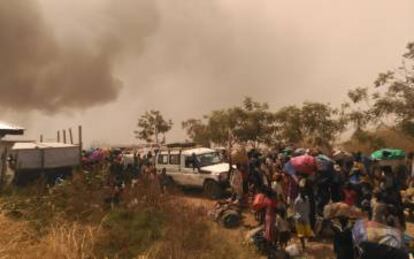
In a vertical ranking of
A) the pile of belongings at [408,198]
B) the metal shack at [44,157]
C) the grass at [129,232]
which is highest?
the metal shack at [44,157]

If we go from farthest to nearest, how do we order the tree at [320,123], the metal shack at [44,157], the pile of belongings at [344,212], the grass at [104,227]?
the tree at [320,123], the metal shack at [44,157], the grass at [104,227], the pile of belongings at [344,212]

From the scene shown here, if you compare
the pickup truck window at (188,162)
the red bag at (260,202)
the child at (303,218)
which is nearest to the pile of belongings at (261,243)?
the red bag at (260,202)

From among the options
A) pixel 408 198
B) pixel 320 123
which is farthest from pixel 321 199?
pixel 320 123

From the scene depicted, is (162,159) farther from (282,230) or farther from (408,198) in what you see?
(282,230)

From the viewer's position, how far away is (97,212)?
1134cm

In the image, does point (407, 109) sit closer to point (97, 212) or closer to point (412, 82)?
point (412, 82)

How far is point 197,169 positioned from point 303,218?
7.31m

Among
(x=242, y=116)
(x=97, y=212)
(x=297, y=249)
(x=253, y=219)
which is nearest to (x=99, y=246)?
(x=97, y=212)

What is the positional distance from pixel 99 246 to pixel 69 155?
1233 centimetres

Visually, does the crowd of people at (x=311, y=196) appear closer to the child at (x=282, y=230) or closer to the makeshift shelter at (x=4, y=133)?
the child at (x=282, y=230)

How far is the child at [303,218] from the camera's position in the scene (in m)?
9.57

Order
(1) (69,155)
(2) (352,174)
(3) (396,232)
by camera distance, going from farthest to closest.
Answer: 1. (1) (69,155)
2. (2) (352,174)
3. (3) (396,232)

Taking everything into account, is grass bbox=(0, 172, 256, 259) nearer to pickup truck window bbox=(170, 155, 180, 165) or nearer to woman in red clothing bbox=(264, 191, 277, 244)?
woman in red clothing bbox=(264, 191, 277, 244)

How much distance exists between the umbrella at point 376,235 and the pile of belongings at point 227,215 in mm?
5621
